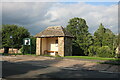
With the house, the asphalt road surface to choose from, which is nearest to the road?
the asphalt road surface

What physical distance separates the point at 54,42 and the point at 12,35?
372 inches

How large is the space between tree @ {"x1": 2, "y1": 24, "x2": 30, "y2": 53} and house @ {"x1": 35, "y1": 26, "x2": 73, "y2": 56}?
6895 millimetres

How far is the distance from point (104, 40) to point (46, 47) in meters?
16.8

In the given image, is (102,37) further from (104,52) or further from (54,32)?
(54,32)

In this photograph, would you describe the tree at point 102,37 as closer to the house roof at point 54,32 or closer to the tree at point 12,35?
the house roof at point 54,32

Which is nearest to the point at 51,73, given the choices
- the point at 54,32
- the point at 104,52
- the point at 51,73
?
the point at 51,73

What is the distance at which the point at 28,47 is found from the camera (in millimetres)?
28938

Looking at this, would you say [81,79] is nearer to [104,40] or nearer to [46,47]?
[46,47]

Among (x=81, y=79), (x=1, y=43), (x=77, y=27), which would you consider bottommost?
(x=81, y=79)

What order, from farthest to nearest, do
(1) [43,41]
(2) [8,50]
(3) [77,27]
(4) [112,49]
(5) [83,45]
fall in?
1. (3) [77,27]
2. (5) [83,45]
3. (2) [8,50]
4. (1) [43,41]
5. (4) [112,49]

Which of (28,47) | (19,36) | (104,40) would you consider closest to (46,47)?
(28,47)

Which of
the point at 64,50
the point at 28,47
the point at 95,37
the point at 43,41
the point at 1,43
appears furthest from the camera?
the point at 95,37

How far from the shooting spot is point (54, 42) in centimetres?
2733

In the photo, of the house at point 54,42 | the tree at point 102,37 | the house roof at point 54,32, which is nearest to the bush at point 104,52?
the house at point 54,42
